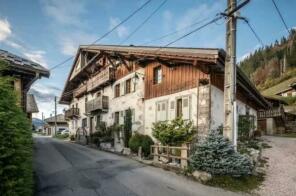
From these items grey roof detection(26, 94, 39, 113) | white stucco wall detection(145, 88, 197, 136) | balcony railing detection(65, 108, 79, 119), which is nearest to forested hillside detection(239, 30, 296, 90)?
balcony railing detection(65, 108, 79, 119)

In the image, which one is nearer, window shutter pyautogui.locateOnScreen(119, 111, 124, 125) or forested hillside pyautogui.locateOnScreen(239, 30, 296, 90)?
window shutter pyautogui.locateOnScreen(119, 111, 124, 125)

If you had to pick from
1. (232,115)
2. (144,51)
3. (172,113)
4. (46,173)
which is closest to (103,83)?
(144,51)

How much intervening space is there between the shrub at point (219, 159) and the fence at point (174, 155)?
3.77 ft

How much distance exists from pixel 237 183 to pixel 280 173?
248 centimetres

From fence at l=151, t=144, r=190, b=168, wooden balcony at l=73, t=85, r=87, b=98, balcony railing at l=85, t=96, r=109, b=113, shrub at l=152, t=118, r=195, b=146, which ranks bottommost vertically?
fence at l=151, t=144, r=190, b=168

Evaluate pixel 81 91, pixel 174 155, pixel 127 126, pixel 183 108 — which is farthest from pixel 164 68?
pixel 81 91

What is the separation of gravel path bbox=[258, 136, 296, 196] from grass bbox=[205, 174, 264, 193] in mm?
317

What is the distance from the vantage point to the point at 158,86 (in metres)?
22.8

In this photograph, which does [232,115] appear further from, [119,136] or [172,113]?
[119,136]

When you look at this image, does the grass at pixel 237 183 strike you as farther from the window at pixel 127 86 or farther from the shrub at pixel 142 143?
the window at pixel 127 86

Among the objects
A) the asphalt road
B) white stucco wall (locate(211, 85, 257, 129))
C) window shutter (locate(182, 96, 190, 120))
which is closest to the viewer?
the asphalt road

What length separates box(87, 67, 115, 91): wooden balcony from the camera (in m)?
30.9

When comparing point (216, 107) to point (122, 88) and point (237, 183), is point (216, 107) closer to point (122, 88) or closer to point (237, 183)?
point (237, 183)

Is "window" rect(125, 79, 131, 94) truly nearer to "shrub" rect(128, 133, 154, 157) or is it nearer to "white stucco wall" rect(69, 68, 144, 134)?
"white stucco wall" rect(69, 68, 144, 134)
